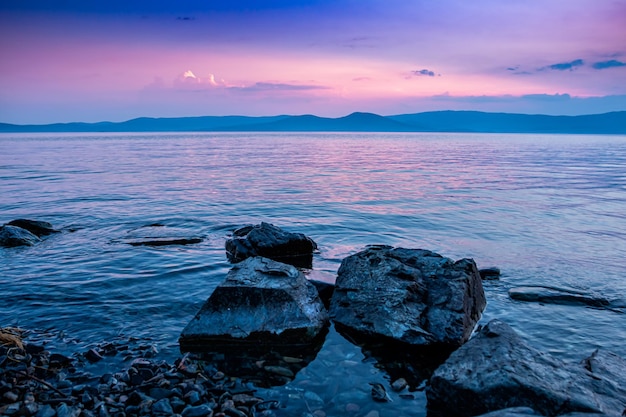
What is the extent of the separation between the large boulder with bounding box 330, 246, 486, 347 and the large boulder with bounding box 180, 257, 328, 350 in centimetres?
91

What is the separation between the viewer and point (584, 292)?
1229cm

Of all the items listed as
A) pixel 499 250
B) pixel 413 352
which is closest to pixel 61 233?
pixel 413 352

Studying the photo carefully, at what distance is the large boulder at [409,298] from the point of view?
357 inches

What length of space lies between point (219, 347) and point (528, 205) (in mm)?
23400

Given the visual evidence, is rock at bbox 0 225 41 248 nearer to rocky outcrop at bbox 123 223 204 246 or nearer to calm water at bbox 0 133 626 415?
calm water at bbox 0 133 626 415

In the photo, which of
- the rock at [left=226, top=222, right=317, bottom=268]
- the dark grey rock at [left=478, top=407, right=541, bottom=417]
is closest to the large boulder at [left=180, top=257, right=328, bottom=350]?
the dark grey rock at [left=478, top=407, right=541, bottom=417]

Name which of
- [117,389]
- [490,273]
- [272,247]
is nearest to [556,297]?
[490,273]

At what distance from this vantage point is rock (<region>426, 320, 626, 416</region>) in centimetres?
611

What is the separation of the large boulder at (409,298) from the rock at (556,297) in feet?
4.72

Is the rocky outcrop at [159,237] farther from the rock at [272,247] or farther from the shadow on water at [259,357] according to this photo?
the shadow on water at [259,357]

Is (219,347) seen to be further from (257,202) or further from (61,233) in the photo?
(257,202)

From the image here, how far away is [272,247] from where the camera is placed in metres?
15.2

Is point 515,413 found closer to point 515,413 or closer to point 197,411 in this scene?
point 515,413

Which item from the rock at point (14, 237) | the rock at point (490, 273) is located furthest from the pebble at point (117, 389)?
the rock at point (14, 237)
